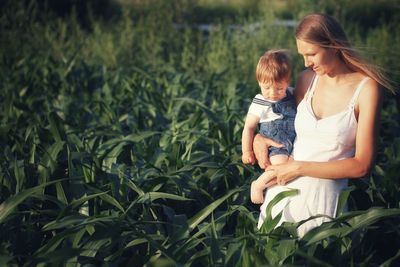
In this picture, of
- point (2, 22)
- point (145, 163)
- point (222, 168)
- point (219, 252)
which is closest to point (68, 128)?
point (145, 163)

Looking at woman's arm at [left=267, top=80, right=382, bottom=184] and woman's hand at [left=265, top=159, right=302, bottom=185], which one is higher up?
woman's arm at [left=267, top=80, right=382, bottom=184]

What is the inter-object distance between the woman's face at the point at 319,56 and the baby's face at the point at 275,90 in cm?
24

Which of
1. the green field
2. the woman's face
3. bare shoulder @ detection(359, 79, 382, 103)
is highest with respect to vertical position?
the woman's face

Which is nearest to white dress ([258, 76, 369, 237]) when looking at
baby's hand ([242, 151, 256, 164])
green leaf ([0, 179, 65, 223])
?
baby's hand ([242, 151, 256, 164])

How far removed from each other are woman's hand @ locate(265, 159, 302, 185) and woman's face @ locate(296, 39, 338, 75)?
1.38ft

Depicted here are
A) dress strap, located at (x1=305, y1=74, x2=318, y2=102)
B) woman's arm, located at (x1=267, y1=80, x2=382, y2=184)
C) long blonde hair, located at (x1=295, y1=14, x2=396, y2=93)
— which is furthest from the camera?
dress strap, located at (x1=305, y1=74, x2=318, y2=102)

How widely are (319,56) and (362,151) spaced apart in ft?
1.46

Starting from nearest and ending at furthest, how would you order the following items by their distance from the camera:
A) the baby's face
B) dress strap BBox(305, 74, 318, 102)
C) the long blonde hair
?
the long blonde hair → dress strap BBox(305, 74, 318, 102) → the baby's face

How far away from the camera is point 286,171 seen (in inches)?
113

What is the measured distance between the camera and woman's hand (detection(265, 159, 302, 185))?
2840 millimetres

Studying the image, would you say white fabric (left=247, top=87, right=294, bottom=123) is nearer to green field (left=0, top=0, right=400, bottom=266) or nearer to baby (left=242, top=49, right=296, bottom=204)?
baby (left=242, top=49, right=296, bottom=204)

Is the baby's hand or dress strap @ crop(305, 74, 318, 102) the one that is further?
the baby's hand

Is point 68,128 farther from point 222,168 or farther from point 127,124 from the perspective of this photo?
point 222,168

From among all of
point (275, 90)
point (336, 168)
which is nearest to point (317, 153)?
point (336, 168)
